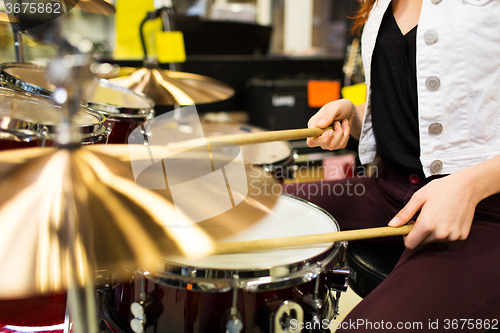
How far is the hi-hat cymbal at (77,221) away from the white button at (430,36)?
533mm

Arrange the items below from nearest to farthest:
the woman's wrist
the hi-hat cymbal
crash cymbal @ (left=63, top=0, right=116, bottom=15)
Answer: the hi-hat cymbal, the woman's wrist, crash cymbal @ (left=63, top=0, right=116, bottom=15)

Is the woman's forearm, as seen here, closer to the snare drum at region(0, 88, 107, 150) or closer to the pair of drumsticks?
the pair of drumsticks

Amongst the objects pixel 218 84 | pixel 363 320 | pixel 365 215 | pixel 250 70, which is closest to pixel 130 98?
pixel 218 84

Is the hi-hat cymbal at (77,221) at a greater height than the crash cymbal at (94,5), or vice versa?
the crash cymbal at (94,5)

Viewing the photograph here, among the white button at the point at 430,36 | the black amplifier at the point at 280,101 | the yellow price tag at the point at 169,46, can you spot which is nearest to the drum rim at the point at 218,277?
the white button at the point at 430,36

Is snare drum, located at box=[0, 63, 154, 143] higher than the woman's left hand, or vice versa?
snare drum, located at box=[0, 63, 154, 143]

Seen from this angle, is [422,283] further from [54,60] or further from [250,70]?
[250,70]

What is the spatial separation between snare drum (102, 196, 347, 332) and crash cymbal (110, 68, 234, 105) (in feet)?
2.40

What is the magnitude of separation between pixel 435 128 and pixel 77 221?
64cm

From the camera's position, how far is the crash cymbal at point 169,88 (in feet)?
3.92

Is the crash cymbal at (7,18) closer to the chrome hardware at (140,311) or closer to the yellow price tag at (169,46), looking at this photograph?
the yellow price tag at (169,46)

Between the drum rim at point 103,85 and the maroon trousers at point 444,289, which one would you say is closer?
the maroon trousers at point 444,289

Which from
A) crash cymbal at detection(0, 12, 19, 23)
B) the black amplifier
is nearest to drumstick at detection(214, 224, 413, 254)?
crash cymbal at detection(0, 12, 19, 23)

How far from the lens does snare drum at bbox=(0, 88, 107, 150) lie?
50 centimetres
